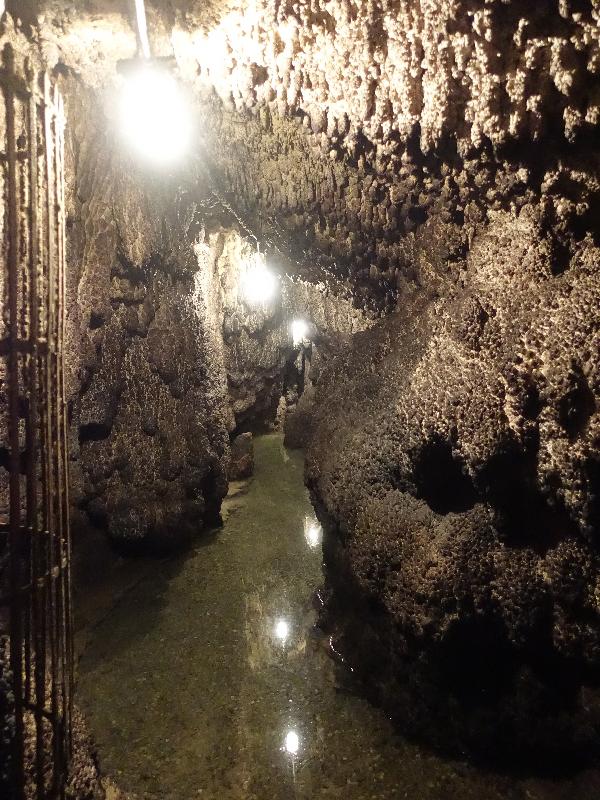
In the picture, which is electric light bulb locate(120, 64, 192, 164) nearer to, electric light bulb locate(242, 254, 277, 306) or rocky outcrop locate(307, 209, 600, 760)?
rocky outcrop locate(307, 209, 600, 760)

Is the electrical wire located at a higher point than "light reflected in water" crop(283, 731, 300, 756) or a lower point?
higher

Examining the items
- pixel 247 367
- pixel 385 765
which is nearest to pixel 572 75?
pixel 385 765

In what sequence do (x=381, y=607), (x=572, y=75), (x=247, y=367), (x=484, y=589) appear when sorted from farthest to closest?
(x=247, y=367)
(x=381, y=607)
(x=484, y=589)
(x=572, y=75)

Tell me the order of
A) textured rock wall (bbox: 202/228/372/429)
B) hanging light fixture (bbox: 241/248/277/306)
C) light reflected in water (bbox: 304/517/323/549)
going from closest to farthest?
light reflected in water (bbox: 304/517/323/549), textured rock wall (bbox: 202/228/372/429), hanging light fixture (bbox: 241/248/277/306)

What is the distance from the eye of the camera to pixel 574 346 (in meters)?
2.53

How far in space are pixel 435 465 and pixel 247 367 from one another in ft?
21.7

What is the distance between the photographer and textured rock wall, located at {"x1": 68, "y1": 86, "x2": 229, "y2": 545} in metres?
5.19

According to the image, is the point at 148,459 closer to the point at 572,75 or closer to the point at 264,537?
the point at 264,537

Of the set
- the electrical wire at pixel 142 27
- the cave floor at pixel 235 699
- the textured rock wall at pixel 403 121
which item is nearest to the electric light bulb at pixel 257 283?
the textured rock wall at pixel 403 121

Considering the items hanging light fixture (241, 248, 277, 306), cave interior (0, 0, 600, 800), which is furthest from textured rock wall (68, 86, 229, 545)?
hanging light fixture (241, 248, 277, 306)

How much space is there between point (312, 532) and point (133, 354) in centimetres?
287

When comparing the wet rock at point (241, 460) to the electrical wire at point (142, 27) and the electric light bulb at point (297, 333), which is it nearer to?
the electric light bulb at point (297, 333)

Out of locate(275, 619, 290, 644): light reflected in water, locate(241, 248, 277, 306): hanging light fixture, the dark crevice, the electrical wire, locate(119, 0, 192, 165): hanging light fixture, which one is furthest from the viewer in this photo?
locate(241, 248, 277, 306): hanging light fixture

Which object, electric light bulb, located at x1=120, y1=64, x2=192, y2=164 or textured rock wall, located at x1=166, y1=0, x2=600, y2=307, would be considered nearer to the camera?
textured rock wall, located at x1=166, y1=0, x2=600, y2=307
